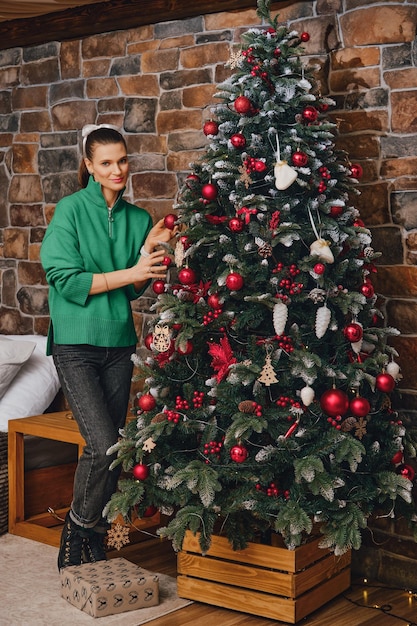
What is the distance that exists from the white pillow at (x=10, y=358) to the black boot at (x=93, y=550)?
1.10 metres

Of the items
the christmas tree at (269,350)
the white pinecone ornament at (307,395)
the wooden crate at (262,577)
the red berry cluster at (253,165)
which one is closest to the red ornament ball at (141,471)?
the christmas tree at (269,350)

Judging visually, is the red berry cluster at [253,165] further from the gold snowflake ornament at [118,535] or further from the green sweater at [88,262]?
the gold snowflake ornament at [118,535]

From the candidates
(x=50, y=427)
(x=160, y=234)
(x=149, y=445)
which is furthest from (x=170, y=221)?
(x=50, y=427)

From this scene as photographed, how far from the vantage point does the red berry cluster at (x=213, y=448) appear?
316 centimetres

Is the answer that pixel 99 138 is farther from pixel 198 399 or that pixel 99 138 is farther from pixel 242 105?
pixel 198 399

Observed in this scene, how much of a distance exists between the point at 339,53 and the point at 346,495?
179 cm

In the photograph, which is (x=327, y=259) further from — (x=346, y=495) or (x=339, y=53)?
(x=339, y=53)

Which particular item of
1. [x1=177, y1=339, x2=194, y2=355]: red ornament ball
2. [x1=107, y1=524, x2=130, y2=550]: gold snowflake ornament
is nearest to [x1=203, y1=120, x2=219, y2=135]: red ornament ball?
[x1=177, y1=339, x2=194, y2=355]: red ornament ball

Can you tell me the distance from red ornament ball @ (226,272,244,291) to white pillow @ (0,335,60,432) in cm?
172

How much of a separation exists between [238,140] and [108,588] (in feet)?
5.41

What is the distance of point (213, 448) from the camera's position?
3158 mm

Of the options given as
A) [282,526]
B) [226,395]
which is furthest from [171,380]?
[282,526]

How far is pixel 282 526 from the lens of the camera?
2.95 m

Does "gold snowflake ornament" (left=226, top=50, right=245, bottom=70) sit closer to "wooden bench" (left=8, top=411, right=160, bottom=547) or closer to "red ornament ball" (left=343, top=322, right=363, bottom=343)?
"red ornament ball" (left=343, top=322, right=363, bottom=343)
